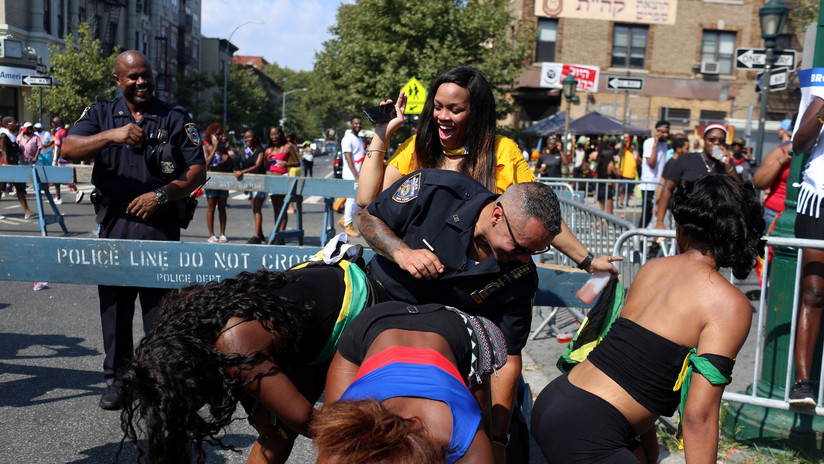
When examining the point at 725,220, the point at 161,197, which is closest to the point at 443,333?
the point at 725,220

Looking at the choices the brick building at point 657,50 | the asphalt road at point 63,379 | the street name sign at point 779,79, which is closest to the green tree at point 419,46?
the brick building at point 657,50

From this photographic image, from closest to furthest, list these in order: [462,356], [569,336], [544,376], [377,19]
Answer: [462,356], [544,376], [569,336], [377,19]

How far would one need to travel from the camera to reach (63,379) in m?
4.93

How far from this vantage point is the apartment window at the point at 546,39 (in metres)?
33.1

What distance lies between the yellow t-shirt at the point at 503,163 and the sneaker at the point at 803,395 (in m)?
1.97

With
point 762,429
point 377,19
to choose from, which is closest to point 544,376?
point 762,429

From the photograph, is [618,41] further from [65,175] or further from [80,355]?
[80,355]

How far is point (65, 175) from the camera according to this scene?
10258 mm

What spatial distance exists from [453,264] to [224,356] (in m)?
0.96

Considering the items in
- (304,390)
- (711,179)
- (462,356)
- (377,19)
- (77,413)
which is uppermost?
(377,19)

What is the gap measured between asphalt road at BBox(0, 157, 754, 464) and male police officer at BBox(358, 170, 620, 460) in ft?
4.62

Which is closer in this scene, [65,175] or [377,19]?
[65,175]

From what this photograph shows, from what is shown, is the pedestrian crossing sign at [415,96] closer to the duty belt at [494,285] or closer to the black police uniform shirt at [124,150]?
the black police uniform shirt at [124,150]

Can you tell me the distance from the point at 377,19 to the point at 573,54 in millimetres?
11732
